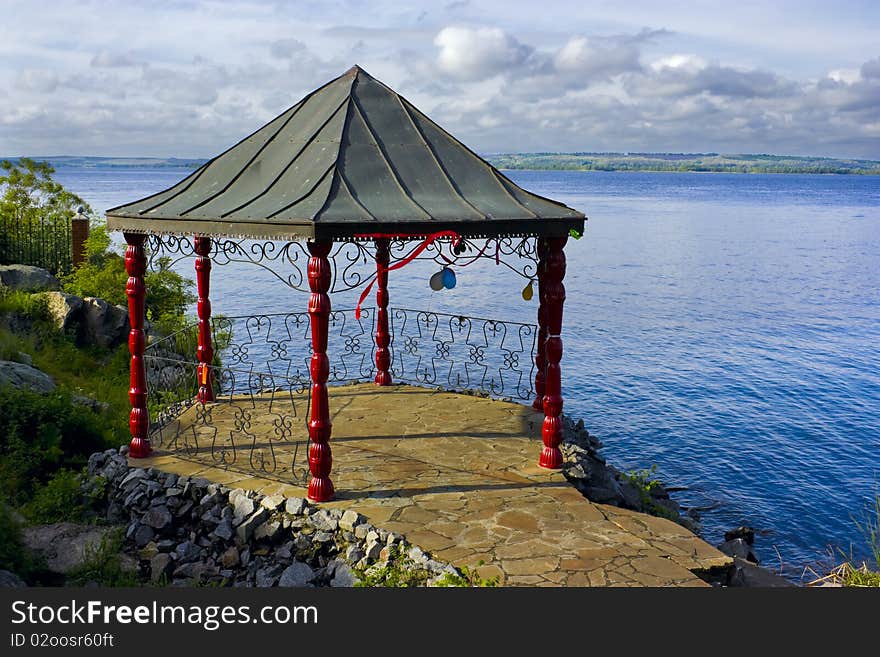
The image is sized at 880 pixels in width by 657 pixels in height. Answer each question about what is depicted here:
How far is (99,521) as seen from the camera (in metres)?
10.3

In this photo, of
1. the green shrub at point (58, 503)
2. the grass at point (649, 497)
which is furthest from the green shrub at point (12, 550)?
the grass at point (649, 497)

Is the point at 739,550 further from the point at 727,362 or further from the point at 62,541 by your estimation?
the point at 727,362

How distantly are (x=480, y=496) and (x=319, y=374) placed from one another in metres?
2.45

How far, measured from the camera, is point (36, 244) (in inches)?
859

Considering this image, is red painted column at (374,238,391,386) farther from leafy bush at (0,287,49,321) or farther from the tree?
the tree

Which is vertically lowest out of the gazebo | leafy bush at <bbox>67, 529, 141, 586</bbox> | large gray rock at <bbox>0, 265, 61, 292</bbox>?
leafy bush at <bbox>67, 529, 141, 586</bbox>

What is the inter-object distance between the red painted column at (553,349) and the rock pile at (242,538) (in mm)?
2919

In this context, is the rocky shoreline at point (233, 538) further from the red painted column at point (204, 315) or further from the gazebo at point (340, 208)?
the red painted column at point (204, 315)

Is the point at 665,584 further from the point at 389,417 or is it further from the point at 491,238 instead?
the point at 389,417

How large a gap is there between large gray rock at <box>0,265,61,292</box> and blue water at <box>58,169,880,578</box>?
45.7ft

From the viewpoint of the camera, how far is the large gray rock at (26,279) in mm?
18625

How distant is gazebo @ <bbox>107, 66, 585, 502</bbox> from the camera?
9172 millimetres

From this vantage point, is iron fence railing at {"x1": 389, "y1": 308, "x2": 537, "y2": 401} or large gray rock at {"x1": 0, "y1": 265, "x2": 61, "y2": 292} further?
iron fence railing at {"x1": 389, "y1": 308, "x2": 537, "y2": 401}

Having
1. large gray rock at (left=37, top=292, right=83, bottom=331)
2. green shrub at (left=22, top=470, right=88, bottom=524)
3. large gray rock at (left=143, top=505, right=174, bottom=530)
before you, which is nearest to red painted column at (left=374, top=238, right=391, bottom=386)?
large gray rock at (left=143, top=505, right=174, bottom=530)
